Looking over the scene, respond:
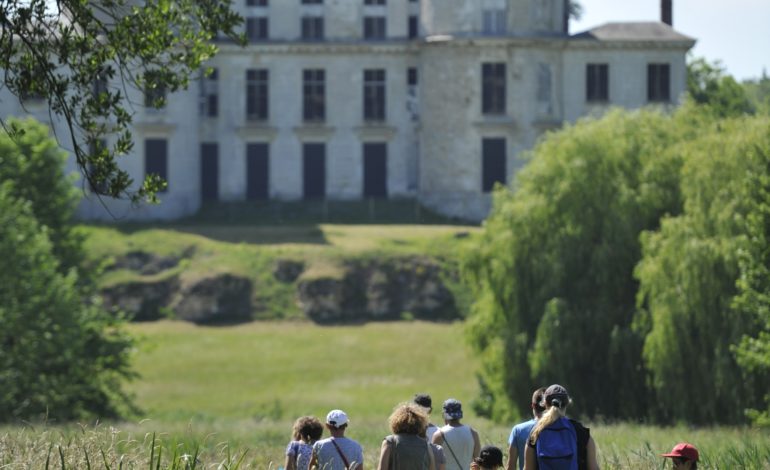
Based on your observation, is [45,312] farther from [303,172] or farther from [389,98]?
[389,98]

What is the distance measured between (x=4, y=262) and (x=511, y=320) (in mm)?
12831

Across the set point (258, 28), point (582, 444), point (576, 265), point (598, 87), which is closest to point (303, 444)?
point (582, 444)

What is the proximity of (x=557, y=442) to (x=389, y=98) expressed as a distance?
189ft

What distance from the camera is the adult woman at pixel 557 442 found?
12789 mm

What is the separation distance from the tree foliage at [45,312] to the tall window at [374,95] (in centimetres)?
2400

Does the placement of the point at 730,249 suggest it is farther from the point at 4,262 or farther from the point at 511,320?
the point at 4,262

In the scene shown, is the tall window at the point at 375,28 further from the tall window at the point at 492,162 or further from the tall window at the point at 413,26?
the tall window at the point at 492,162

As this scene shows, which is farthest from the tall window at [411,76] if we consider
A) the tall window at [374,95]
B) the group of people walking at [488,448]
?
the group of people walking at [488,448]

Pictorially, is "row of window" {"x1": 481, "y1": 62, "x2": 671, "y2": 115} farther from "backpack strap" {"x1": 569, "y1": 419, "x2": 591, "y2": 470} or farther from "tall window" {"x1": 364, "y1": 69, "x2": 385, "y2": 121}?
"backpack strap" {"x1": 569, "y1": 419, "x2": 591, "y2": 470}

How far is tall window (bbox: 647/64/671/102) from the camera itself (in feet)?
222

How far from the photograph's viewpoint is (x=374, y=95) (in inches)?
2753

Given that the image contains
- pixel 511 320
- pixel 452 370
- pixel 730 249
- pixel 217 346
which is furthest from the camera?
pixel 217 346

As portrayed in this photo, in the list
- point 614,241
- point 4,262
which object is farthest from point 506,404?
point 4,262

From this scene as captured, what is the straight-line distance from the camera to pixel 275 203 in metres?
69.2
